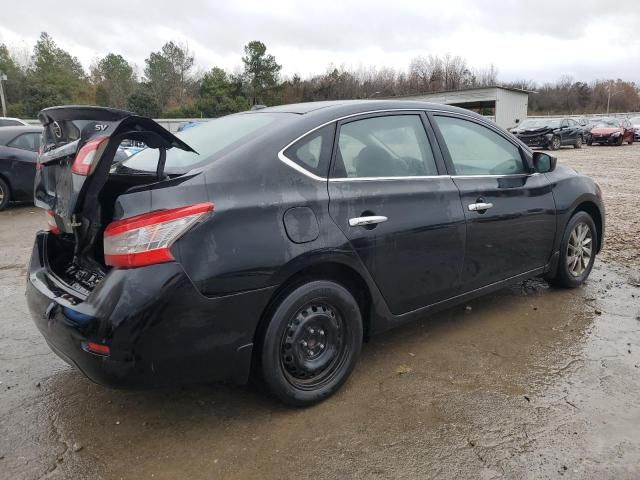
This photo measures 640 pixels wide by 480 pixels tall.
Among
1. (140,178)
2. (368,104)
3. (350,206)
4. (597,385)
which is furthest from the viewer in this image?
(368,104)

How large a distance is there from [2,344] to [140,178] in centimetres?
206

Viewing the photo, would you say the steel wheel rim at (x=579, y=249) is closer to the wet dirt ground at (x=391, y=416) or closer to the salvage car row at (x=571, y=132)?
the wet dirt ground at (x=391, y=416)

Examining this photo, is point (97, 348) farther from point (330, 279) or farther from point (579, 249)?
point (579, 249)

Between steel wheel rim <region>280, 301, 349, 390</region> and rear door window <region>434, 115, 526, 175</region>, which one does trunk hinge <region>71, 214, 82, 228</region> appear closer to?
steel wheel rim <region>280, 301, 349, 390</region>

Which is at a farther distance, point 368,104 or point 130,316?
point 368,104

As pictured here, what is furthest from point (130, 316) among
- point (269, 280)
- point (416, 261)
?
point (416, 261)

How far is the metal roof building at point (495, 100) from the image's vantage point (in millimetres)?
35656

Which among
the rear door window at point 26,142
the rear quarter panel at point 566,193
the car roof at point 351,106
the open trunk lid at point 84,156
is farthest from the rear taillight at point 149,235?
the rear door window at point 26,142

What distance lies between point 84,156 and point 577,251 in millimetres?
4143

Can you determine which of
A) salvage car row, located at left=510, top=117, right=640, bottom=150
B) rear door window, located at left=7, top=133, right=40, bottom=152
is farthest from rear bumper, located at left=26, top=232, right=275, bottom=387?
salvage car row, located at left=510, top=117, right=640, bottom=150

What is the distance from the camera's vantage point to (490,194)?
12.1ft

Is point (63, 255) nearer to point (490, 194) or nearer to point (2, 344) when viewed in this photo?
point (2, 344)

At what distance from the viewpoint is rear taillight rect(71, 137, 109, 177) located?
242 cm

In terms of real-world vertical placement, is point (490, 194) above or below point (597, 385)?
above
